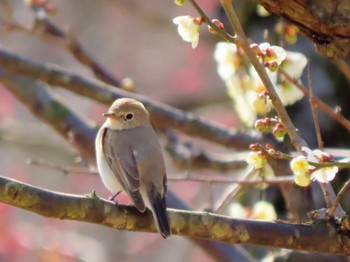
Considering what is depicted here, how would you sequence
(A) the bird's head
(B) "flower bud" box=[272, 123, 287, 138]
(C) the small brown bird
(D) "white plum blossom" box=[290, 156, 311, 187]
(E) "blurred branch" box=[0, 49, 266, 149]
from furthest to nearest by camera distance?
(E) "blurred branch" box=[0, 49, 266, 149]
(A) the bird's head
(C) the small brown bird
(B) "flower bud" box=[272, 123, 287, 138]
(D) "white plum blossom" box=[290, 156, 311, 187]

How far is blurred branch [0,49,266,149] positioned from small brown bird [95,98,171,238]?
0.46 meters

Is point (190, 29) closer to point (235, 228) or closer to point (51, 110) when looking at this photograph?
point (235, 228)

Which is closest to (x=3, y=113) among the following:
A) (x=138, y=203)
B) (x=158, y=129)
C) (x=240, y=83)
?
(x=158, y=129)

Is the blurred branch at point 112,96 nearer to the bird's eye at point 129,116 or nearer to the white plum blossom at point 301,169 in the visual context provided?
the bird's eye at point 129,116

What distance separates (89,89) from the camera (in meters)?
3.94

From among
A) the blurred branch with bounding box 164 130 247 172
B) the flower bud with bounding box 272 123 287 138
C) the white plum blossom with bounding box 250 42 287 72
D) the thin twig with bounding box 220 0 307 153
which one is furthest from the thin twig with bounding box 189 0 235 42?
the blurred branch with bounding box 164 130 247 172

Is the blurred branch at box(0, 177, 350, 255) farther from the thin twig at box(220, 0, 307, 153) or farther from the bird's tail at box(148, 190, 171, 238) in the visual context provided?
the thin twig at box(220, 0, 307, 153)

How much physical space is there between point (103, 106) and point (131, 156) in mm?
3261

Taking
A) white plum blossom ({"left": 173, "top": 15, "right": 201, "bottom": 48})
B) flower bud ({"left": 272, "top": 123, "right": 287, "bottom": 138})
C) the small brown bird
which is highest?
white plum blossom ({"left": 173, "top": 15, "right": 201, "bottom": 48})

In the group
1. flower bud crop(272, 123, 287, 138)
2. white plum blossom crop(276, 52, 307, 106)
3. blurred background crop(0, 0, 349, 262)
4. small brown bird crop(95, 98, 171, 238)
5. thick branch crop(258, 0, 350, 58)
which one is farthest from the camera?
blurred background crop(0, 0, 349, 262)

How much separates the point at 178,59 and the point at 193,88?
2.66ft

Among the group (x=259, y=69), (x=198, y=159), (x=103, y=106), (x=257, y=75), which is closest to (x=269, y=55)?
(x=259, y=69)

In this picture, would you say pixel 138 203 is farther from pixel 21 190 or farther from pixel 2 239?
pixel 2 239

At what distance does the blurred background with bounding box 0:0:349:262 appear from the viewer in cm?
678
